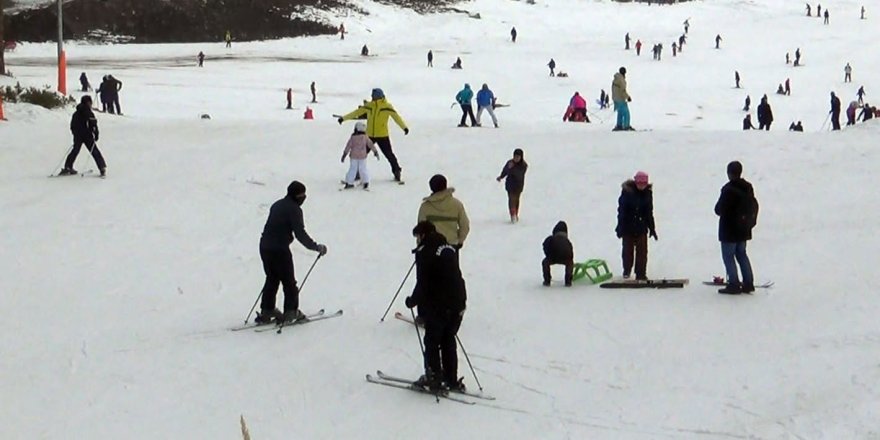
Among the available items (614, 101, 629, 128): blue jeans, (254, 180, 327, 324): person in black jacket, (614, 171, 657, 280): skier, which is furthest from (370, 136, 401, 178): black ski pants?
(254, 180, 327, 324): person in black jacket

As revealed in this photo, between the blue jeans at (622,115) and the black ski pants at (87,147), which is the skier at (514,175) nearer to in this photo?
the black ski pants at (87,147)

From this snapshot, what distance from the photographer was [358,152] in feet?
52.6

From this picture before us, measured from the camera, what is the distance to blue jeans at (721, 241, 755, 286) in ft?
31.4

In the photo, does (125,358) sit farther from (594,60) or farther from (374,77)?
(594,60)

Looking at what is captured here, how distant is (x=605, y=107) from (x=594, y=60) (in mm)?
Answer: 16072

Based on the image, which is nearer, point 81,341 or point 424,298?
point 424,298

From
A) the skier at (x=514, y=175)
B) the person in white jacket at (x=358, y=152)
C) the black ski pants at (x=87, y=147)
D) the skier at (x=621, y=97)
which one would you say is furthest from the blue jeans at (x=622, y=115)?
the black ski pants at (x=87, y=147)

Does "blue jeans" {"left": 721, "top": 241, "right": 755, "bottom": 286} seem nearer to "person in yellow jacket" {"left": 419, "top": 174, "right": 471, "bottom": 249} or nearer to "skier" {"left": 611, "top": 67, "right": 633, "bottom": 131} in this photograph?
"person in yellow jacket" {"left": 419, "top": 174, "right": 471, "bottom": 249}

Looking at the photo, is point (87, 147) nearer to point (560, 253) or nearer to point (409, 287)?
point (409, 287)

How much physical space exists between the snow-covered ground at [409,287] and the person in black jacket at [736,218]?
331 mm

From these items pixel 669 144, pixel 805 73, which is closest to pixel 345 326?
pixel 669 144

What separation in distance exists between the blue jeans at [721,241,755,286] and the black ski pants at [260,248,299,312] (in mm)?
4293

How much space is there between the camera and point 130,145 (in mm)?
20219

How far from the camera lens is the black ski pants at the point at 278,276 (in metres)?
8.83
